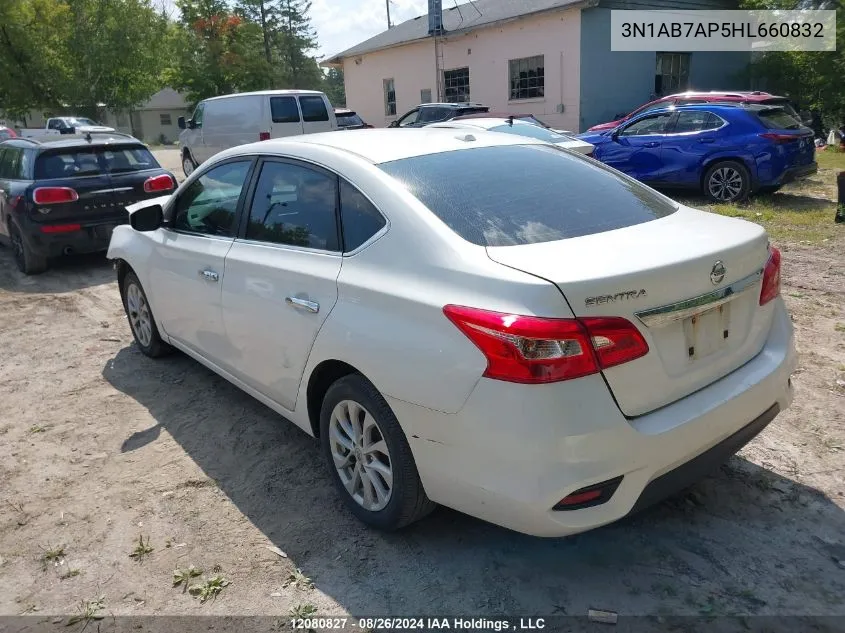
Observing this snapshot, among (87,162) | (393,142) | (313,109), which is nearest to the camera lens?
(393,142)

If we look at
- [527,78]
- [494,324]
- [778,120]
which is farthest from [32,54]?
[494,324]

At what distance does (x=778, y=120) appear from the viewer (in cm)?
1084

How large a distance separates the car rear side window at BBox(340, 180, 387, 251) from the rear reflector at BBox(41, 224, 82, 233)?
239 inches

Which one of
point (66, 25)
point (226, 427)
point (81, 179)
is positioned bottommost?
point (226, 427)

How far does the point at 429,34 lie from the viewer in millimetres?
23438

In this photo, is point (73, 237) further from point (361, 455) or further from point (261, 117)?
point (261, 117)

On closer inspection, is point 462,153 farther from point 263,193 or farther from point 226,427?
point 226,427

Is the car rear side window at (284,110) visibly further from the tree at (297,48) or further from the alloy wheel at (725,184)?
the tree at (297,48)

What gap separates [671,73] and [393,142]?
21257mm

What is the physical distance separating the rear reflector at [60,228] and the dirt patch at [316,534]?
12.8 feet

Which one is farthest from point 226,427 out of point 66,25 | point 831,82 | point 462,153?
point 66,25

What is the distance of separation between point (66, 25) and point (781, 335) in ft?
132

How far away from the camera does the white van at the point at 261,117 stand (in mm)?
15061

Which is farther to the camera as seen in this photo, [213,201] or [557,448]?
[213,201]
